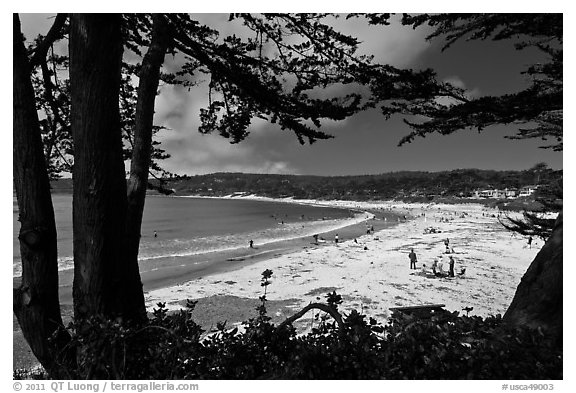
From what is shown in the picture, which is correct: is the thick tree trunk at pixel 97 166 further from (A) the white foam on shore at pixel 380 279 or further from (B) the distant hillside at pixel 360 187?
(B) the distant hillside at pixel 360 187

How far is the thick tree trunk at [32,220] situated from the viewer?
263cm

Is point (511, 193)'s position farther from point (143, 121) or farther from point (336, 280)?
point (143, 121)

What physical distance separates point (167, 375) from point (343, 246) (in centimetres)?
2579

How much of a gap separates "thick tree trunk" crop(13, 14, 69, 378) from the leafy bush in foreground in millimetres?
732

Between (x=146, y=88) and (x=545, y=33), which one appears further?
(x=545, y=33)

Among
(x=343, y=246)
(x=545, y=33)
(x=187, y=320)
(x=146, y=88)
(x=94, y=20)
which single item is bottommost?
(x=343, y=246)

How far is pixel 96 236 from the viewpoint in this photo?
255 cm

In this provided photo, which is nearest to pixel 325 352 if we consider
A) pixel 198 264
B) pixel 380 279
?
pixel 380 279

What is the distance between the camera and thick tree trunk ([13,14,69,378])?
2633 mm

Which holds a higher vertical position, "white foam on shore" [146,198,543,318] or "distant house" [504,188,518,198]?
"distant house" [504,188,518,198]

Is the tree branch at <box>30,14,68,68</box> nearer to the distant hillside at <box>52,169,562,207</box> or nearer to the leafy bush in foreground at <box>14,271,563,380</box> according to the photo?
the leafy bush in foreground at <box>14,271,563,380</box>

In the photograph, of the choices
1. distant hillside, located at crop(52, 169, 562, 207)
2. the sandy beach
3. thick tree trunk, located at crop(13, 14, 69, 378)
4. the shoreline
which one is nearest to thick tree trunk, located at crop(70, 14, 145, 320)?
thick tree trunk, located at crop(13, 14, 69, 378)
